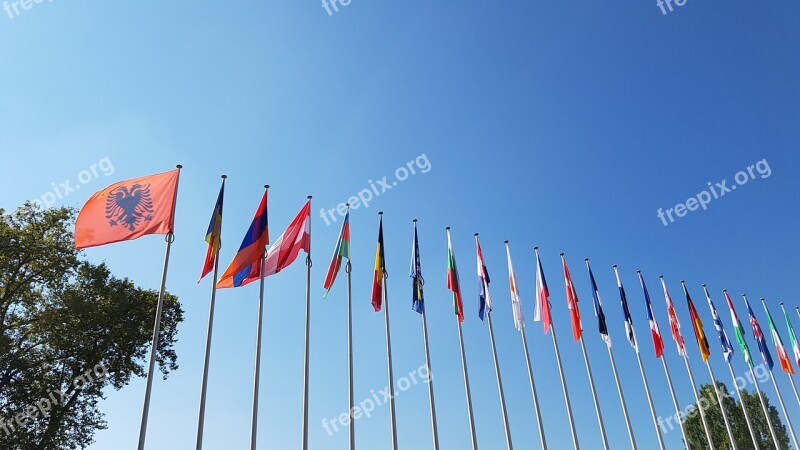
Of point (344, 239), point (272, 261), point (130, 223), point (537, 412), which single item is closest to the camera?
point (130, 223)

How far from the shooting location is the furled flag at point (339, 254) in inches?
842

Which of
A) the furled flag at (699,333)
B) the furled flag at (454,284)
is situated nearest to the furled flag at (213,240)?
the furled flag at (454,284)

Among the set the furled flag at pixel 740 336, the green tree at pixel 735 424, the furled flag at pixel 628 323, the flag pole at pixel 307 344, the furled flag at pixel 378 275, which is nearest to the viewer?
the flag pole at pixel 307 344

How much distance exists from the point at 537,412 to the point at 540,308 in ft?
16.1

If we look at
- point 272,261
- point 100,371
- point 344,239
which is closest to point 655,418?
point 344,239

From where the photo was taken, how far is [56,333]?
84.8 feet

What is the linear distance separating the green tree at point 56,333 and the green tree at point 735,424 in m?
53.7

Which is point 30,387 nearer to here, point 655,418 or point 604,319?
point 604,319

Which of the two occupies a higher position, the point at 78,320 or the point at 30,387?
the point at 78,320

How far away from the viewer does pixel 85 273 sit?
2806 centimetres

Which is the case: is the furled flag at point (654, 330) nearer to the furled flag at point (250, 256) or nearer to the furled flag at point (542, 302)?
the furled flag at point (542, 302)

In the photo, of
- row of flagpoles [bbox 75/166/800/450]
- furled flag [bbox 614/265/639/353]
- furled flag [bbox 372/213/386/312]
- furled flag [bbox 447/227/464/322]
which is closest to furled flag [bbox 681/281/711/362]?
row of flagpoles [bbox 75/166/800/450]

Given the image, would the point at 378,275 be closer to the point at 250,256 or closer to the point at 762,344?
the point at 250,256

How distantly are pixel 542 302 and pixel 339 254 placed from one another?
10.6 meters
